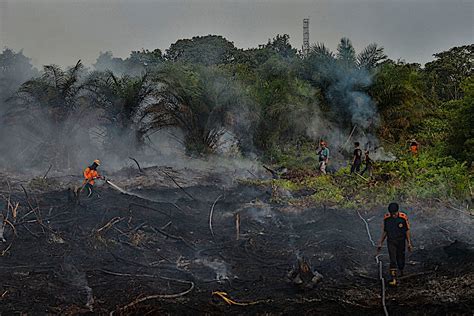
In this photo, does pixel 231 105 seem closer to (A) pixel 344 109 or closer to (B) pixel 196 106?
(B) pixel 196 106

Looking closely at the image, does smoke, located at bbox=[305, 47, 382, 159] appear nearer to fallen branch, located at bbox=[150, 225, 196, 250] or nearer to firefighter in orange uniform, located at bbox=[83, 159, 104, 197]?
firefighter in orange uniform, located at bbox=[83, 159, 104, 197]

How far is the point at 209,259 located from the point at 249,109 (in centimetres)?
1177

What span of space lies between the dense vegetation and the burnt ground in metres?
4.64

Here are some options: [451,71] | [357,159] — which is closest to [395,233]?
[357,159]

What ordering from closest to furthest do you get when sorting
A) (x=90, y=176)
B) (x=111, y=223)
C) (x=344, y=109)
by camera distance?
1. (x=111, y=223)
2. (x=90, y=176)
3. (x=344, y=109)

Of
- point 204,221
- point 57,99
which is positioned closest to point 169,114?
point 57,99

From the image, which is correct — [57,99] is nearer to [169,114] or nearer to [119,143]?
[119,143]

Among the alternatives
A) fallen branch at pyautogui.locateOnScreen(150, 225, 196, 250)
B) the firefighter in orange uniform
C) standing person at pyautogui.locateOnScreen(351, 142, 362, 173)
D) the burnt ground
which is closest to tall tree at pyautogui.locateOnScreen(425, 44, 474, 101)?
standing person at pyautogui.locateOnScreen(351, 142, 362, 173)

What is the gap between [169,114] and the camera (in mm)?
18812

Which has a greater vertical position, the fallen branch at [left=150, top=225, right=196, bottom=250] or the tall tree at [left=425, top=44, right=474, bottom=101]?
the tall tree at [left=425, top=44, right=474, bottom=101]

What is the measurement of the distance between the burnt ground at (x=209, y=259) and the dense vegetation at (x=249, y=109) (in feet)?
15.2

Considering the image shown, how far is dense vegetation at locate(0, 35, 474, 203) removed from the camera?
1772 cm

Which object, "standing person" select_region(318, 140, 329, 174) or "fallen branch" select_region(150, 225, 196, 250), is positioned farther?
"standing person" select_region(318, 140, 329, 174)

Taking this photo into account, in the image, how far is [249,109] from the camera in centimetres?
2012
